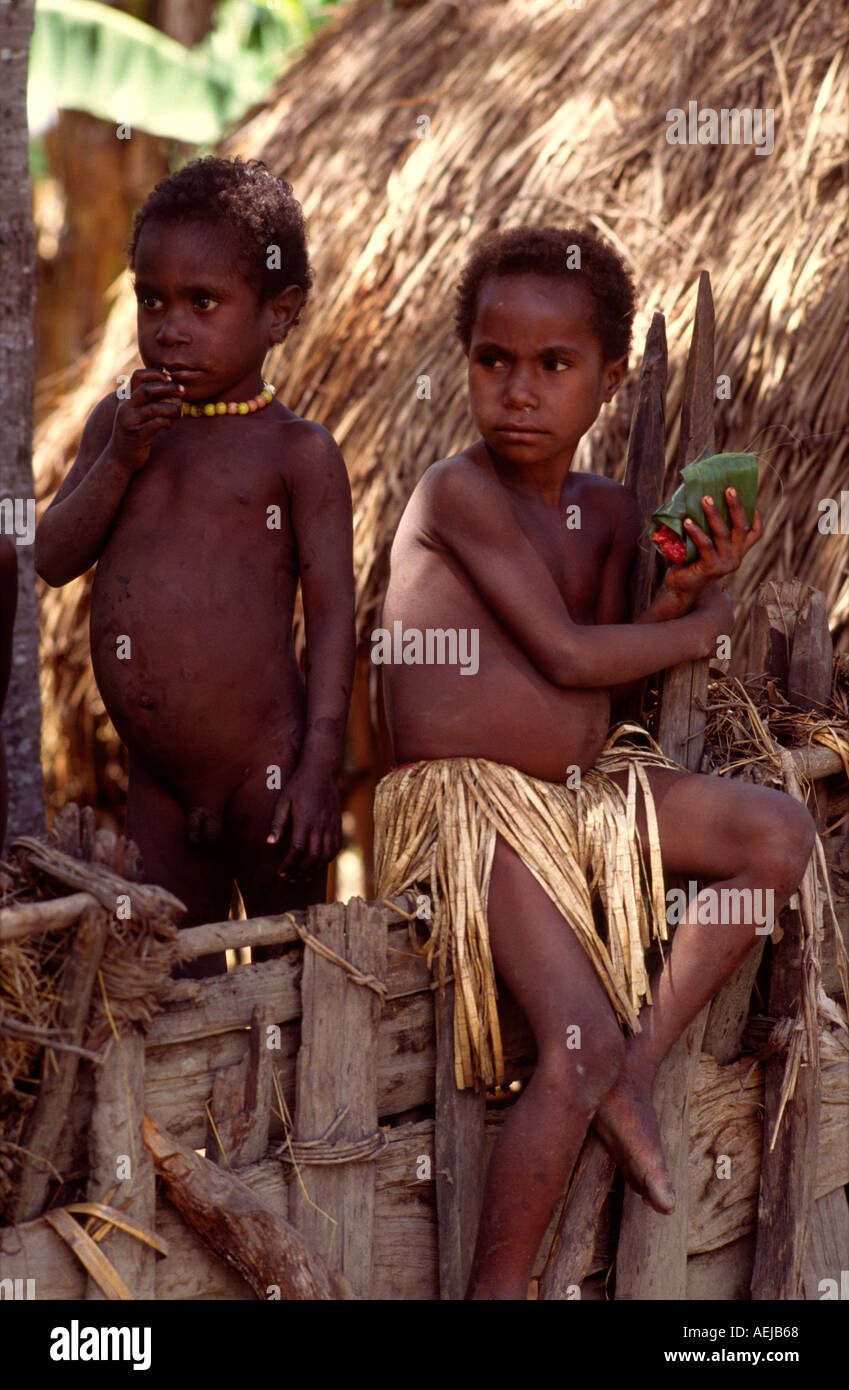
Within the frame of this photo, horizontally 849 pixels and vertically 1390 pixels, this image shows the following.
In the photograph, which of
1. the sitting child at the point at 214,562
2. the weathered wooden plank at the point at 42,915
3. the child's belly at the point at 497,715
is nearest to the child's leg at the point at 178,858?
the sitting child at the point at 214,562

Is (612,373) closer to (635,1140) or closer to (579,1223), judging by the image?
(635,1140)

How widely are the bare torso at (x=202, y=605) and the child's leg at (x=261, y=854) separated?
0.05 m

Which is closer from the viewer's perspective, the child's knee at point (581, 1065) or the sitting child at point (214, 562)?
the child's knee at point (581, 1065)

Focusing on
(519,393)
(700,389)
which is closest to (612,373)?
(700,389)

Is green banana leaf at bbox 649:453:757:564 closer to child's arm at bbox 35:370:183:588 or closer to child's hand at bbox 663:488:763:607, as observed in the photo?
child's hand at bbox 663:488:763:607

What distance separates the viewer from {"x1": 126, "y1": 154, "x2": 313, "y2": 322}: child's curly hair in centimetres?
262

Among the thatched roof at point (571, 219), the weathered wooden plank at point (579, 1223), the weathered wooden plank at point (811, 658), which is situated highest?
the thatched roof at point (571, 219)

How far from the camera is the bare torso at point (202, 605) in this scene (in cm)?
261

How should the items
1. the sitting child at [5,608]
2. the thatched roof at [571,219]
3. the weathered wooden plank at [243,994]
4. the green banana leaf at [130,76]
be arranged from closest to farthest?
the weathered wooden plank at [243,994]
the sitting child at [5,608]
the thatched roof at [571,219]
the green banana leaf at [130,76]

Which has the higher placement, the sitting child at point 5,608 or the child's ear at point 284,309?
the child's ear at point 284,309

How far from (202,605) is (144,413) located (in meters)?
0.36

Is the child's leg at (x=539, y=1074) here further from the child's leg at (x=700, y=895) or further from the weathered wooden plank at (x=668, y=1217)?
the weathered wooden plank at (x=668, y=1217)

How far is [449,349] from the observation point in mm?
4133
